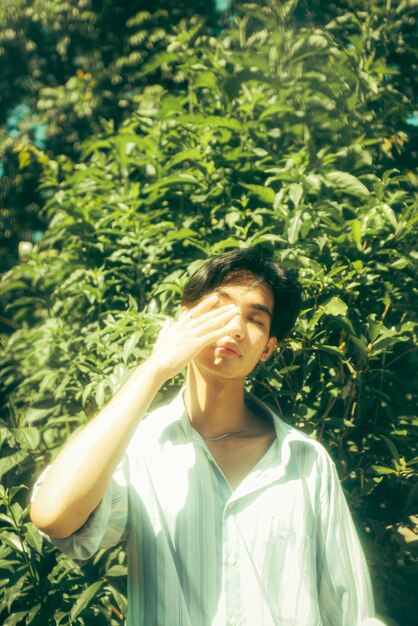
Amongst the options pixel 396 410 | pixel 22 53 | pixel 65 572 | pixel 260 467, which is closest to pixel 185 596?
pixel 260 467

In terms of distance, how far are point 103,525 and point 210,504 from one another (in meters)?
0.28

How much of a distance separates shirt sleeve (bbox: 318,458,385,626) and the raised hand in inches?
19.1

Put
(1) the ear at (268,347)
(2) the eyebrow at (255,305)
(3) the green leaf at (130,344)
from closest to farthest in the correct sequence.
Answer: (2) the eyebrow at (255,305) → (1) the ear at (268,347) → (3) the green leaf at (130,344)

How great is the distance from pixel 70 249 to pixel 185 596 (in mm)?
1503

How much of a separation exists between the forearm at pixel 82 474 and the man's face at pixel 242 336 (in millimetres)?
297

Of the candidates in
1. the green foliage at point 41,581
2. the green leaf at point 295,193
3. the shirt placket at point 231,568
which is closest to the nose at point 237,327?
the shirt placket at point 231,568

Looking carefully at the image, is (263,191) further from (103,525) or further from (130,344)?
(103,525)

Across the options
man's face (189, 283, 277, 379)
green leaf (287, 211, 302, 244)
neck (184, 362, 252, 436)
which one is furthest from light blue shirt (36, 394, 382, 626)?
green leaf (287, 211, 302, 244)

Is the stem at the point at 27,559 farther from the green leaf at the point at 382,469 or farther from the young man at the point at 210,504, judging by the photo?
the green leaf at the point at 382,469

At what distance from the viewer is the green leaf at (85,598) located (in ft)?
5.28

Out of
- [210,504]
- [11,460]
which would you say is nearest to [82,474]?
[210,504]

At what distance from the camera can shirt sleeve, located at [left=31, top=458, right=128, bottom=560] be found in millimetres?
1194

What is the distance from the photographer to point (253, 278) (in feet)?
5.15

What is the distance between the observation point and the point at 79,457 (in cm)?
114
